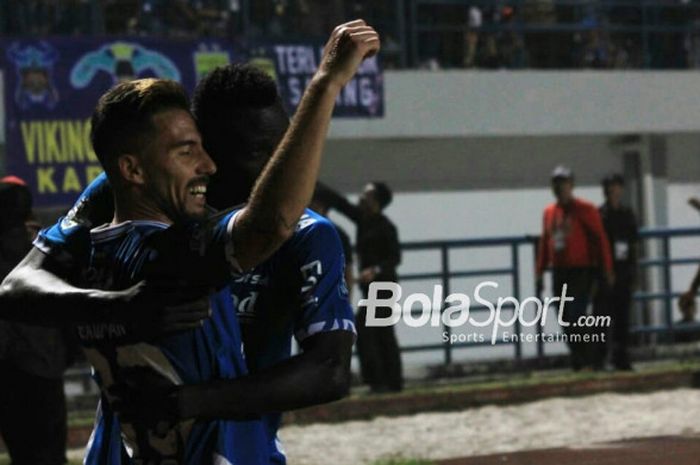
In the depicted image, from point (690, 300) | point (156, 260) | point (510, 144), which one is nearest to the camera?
point (156, 260)

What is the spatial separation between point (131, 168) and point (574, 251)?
477 inches

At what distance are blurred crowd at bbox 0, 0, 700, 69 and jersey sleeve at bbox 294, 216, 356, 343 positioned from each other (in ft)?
46.3

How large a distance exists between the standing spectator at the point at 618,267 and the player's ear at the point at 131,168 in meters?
12.5

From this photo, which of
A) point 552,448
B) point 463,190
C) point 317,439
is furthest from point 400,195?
point 552,448

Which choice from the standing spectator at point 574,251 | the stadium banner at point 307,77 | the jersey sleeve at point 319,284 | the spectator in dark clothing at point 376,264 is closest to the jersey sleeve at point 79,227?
the jersey sleeve at point 319,284

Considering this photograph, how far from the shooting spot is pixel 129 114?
10.2 ft

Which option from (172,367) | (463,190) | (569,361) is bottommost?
(569,361)

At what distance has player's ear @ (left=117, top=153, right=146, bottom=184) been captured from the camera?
3.14 meters

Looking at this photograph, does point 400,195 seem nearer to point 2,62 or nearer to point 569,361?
point 569,361

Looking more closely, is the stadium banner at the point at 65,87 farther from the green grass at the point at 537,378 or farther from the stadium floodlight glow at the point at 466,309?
the green grass at the point at 537,378

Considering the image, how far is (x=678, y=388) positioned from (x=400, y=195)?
5.46 m

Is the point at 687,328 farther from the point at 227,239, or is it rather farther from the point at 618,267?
the point at 227,239

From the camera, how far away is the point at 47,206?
49.8 ft

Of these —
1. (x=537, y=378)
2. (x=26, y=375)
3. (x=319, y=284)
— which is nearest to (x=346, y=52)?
(x=319, y=284)
